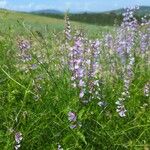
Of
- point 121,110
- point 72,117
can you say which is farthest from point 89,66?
point 72,117

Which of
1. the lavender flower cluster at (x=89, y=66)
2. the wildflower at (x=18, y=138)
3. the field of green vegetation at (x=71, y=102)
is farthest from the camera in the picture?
the lavender flower cluster at (x=89, y=66)

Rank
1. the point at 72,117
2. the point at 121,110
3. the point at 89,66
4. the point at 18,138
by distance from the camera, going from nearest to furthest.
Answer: the point at 18,138 → the point at 72,117 → the point at 121,110 → the point at 89,66

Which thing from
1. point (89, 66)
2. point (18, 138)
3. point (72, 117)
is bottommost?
point (18, 138)

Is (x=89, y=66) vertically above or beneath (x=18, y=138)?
above

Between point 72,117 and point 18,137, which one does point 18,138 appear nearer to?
point 18,137

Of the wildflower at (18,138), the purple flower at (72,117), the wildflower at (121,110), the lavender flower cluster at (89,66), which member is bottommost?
the wildflower at (18,138)

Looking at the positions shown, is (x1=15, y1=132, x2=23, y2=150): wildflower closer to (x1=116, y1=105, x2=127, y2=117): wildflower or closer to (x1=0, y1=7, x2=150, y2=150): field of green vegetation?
(x1=0, y1=7, x2=150, y2=150): field of green vegetation

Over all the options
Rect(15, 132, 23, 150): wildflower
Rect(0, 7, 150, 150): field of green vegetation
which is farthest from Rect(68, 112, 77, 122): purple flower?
Rect(15, 132, 23, 150): wildflower

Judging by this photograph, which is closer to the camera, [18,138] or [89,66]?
[18,138]

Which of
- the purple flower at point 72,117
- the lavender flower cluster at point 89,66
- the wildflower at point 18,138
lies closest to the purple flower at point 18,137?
the wildflower at point 18,138

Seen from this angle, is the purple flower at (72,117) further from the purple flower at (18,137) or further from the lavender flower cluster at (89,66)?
the purple flower at (18,137)

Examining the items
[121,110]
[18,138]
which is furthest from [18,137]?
[121,110]

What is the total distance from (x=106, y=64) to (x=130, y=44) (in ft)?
1.53

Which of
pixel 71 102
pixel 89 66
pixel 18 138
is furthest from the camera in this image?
pixel 89 66
